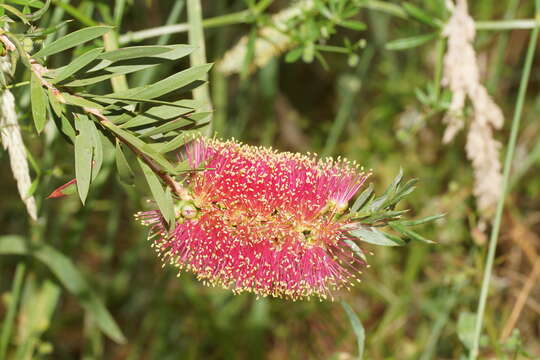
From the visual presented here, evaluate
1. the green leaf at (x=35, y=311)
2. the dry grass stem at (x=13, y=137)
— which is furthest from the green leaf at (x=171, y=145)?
the green leaf at (x=35, y=311)

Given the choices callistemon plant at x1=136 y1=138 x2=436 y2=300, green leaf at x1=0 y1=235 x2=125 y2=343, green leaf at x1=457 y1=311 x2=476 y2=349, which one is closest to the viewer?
callistemon plant at x1=136 y1=138 x2=436 y2=300

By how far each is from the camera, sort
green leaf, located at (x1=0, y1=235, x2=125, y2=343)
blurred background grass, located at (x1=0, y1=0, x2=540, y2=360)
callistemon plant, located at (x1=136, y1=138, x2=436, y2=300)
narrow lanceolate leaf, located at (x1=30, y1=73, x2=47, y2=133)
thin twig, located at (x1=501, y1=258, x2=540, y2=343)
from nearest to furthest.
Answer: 1. narrow lanceolate leaf, located at (x1=30, y1=73, x2=47, y2=133)
2. callistemon plant, located at (x1=136, y1=138, x2=436, y2=300)
3. green leaf, located at (x1=0, y1=235, x2=125, y2=343)
4. thin twig, located at (x1=501, y1=258, x2=540, y2=343)
5. blurred background grass, located at (x1=0, y1=0, x2=540, y2=360)

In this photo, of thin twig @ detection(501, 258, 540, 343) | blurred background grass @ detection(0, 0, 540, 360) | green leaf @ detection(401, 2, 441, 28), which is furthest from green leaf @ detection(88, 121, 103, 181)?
thin twig @ detection(501, 258, 540, 343)

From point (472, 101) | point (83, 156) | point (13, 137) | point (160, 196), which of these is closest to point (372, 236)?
point (160, 196)

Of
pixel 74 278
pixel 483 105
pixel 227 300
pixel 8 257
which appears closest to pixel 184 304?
pixel 227 300

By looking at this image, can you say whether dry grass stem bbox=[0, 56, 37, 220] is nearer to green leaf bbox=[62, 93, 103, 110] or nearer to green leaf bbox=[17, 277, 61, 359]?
green leaf bbox=[62, 93, 103, 110]

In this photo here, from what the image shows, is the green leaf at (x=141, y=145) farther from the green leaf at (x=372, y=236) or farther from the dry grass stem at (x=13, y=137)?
the green leaf at (x=372, y=236)
